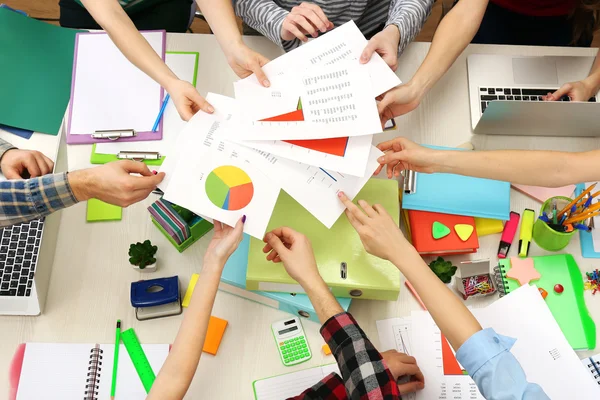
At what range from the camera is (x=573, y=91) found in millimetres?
1271

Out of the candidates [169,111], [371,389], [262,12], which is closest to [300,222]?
[371,389]

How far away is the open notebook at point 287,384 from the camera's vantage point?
105cm

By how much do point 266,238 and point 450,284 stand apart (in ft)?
1.49

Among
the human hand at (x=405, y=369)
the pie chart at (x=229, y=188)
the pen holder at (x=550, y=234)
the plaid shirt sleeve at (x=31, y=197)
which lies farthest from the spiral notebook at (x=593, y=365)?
the plaid shirt sleeve at (x=31, y=197)

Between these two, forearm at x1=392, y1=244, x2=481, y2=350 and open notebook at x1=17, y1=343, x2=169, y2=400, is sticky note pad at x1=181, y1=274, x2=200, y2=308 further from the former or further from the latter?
forearm at x1=392, y1=244, x2=481, y2=350

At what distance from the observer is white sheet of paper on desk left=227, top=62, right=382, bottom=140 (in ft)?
3.30

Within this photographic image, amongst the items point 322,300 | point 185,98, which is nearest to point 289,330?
point 322,300

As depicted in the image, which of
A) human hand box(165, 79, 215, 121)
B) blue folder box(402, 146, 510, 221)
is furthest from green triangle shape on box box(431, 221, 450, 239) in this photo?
human hand box(165, 79, 215, 121)

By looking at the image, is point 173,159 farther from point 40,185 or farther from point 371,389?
point 371,389

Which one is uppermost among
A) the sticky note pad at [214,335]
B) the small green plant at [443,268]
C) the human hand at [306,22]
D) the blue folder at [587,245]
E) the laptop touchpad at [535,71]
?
the human hand at [306,22]

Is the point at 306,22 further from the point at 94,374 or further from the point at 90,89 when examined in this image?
the point at 94,374

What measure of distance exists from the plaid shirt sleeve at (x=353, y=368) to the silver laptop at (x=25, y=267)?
0.61m

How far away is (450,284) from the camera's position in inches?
45.3

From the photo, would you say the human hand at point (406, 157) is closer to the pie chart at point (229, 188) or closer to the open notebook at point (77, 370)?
the pie chart at point (229, 188)
